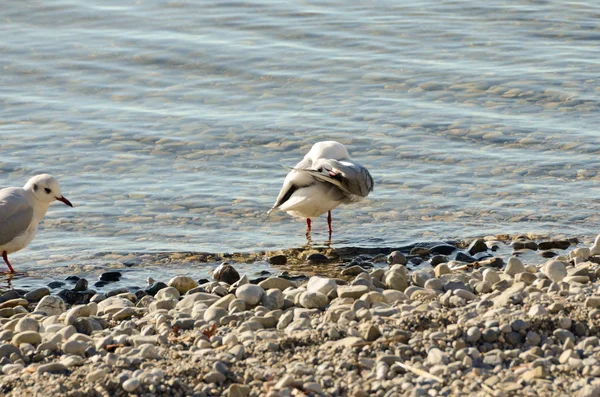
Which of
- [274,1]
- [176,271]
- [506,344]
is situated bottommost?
[176,271]

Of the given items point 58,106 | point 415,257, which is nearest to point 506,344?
point 415,257

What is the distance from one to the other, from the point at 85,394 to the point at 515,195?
20.8 ft

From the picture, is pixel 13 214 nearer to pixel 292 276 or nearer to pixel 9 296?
pixel 9 296

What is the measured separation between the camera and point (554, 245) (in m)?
9.07

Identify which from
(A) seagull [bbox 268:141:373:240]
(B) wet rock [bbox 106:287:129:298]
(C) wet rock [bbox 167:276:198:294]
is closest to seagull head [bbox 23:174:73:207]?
(B) wet rock [bbox 106:287:129:298]

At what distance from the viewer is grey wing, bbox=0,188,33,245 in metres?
8.71

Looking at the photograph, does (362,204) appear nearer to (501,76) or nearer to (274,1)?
(501,76)

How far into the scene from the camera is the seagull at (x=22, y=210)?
28.7 feet

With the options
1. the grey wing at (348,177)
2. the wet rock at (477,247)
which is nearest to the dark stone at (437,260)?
the wet rock at (477,247)

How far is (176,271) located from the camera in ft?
Answer: 29.1

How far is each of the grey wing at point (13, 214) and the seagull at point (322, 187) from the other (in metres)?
2.15

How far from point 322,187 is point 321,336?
3.54 m

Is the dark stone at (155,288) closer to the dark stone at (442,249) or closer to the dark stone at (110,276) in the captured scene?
the dark stone at (110,276)

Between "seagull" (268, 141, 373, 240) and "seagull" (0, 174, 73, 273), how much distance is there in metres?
2.00
